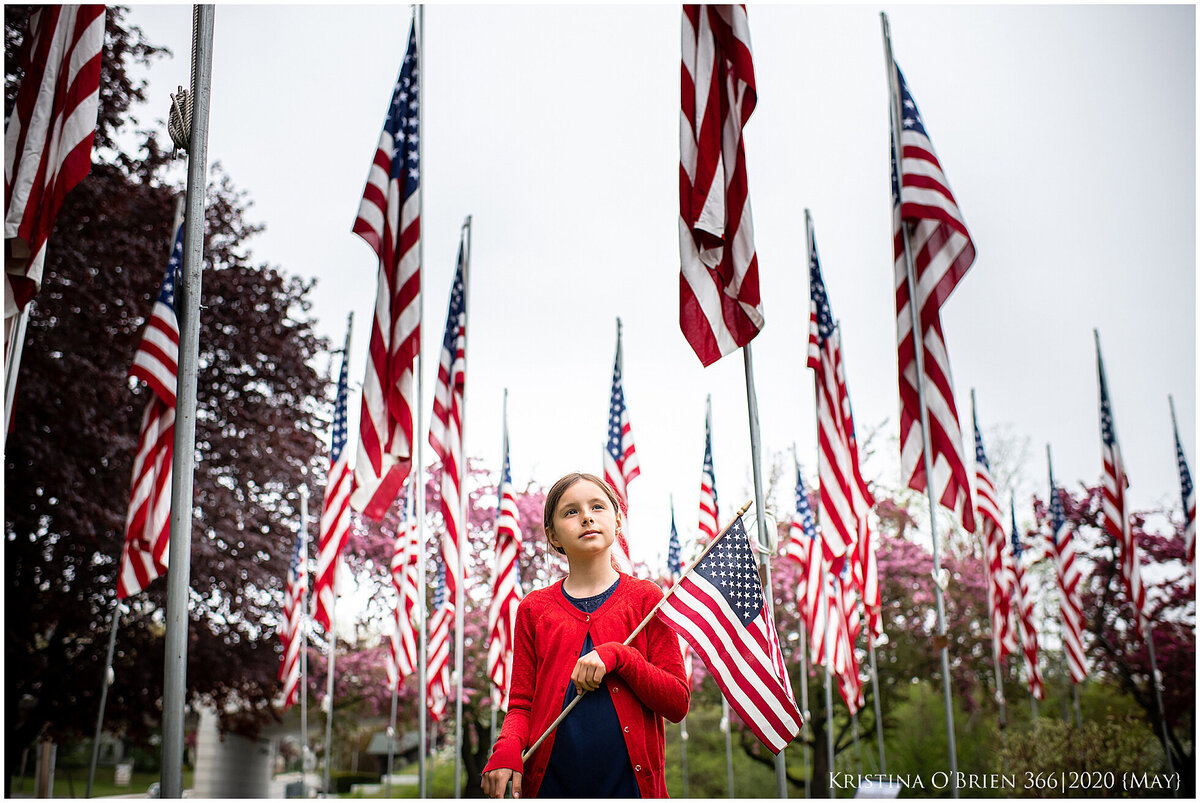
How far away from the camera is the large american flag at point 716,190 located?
4.17 metres

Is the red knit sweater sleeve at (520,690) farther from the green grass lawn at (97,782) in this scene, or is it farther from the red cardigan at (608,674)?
the green grass lawn at (97,782)

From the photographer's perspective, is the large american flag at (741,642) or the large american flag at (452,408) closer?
the large american flag at (741,642)

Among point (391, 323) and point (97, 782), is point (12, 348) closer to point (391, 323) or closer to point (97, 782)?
point (391, 323)

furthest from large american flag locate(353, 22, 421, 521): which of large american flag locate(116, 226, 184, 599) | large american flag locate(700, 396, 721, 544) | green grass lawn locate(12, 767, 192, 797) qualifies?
green grass lawn locate(12, 767, 192, 797)

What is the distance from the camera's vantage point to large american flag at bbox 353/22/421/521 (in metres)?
5.41

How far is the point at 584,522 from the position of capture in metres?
3.02

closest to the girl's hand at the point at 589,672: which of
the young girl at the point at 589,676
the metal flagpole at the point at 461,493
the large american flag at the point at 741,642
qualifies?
the young girl at the point at 589,676

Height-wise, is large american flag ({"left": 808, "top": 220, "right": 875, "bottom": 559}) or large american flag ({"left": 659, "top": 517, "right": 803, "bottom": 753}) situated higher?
large american flag ({"left": 808, "top": 220, "right": 875, "bottom": 559})

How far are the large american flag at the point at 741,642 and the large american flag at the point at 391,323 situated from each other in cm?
248

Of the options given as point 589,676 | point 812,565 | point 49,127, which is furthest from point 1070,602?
point 49,127

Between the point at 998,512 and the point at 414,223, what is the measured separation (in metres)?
10.5

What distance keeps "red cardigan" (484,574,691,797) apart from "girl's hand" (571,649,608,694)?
33mm

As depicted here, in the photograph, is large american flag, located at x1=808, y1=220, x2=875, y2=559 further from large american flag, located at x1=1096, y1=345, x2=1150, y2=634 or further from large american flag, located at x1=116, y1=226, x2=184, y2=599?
large american flag, located at x1=1096, y1=345, x2=1150, y2=634

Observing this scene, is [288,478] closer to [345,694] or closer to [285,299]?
[285,299]
